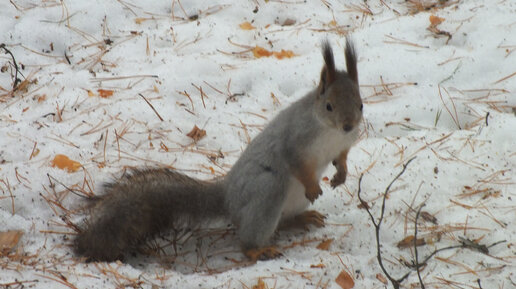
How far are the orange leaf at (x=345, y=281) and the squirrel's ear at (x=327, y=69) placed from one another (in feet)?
2.37

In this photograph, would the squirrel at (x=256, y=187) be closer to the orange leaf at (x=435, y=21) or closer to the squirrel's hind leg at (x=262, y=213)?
the squirrel's hind leg at (x=262, y=213)

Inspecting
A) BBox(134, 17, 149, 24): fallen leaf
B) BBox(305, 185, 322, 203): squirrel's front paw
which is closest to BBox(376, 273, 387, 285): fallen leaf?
BBox(305, 185, 322, 203): squirrel's front paw

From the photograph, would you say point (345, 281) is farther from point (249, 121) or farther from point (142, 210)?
point (249, 121)

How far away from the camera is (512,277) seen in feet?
7.19

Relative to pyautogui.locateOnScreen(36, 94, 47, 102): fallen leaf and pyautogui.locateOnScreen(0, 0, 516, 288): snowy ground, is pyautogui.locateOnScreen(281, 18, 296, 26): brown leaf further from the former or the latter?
pyautogui.locateOnScreen(36, 94, 47, 102): fallen leaf

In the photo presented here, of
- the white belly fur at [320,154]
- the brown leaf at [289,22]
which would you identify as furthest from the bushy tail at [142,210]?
the brown leaf at [289,22]

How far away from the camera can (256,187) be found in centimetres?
249

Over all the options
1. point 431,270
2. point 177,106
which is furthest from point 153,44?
point 431,270

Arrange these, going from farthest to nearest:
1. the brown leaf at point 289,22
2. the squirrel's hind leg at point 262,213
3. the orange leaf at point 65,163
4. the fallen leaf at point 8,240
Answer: the brown leaf at point 289,22 < the orange leaf at point 65,163 < the squirrel's hind leg at point 262,213 < the fallen leaf at point 8,240

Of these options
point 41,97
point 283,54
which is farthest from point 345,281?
point 41,97

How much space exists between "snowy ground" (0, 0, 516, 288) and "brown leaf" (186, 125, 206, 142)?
2 centimetres

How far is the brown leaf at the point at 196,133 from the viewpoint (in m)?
3.11

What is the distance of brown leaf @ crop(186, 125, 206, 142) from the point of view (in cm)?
311

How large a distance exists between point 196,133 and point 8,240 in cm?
107
